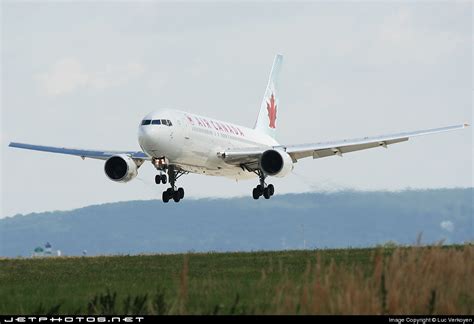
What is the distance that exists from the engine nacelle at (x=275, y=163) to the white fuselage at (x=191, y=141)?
5.89 ft

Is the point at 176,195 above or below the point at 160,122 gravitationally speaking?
below

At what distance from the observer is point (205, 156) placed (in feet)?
169

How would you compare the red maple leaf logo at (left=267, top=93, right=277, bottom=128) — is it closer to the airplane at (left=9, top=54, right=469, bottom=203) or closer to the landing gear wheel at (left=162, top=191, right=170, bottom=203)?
the airplane at (left=9, top=54, right=469, bottom=203)

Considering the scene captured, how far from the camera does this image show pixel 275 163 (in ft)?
176

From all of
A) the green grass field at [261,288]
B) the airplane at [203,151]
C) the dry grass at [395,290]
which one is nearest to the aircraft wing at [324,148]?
the airplane at [203,151]

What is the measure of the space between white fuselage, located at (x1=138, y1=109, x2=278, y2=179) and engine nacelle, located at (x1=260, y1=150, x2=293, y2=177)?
179cm

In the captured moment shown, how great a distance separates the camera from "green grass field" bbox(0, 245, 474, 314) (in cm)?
1802

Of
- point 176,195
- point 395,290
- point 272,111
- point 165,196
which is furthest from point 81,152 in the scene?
point 395,290

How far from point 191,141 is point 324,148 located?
8388 millimetres

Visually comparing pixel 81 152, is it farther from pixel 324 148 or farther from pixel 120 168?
pixel 324 148

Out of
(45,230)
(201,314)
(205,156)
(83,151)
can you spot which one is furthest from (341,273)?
(45,230)

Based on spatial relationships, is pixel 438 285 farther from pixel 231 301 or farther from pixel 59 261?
pixel 59 261

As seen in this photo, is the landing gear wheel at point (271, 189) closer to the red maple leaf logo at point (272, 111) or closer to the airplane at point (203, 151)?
the airplane at point (203, 151)

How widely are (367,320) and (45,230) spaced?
160696 mm
